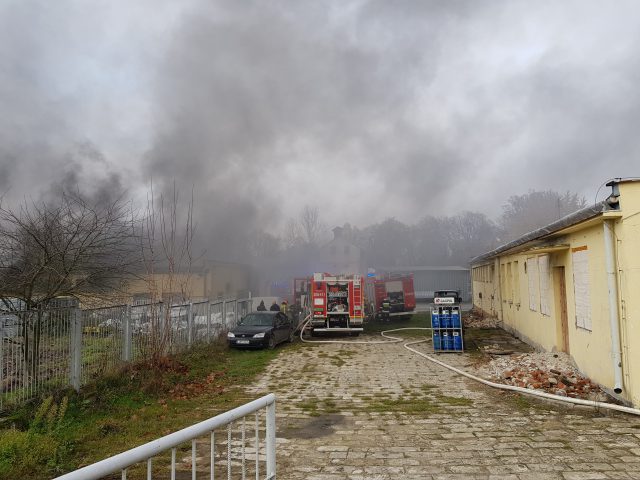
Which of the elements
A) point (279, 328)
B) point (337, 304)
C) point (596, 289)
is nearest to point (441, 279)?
point (337, 304)

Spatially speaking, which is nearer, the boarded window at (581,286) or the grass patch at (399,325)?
the boarded window at (581,286)

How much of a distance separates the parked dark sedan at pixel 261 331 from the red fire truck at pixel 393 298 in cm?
789

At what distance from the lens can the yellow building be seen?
643cm

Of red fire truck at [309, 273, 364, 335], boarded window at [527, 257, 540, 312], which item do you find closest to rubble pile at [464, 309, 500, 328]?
red fire truck at [309, 273, 364, 335]

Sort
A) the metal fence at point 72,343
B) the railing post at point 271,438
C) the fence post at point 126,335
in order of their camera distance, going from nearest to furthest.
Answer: the railing post at point 271,438 → the metal fence at point 72,343 → the fence post at point 126,335

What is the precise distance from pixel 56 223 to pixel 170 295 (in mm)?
3161

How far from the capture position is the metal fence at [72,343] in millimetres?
6836

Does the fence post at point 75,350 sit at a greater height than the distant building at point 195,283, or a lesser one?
lesser

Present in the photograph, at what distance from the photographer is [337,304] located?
18.7 metres

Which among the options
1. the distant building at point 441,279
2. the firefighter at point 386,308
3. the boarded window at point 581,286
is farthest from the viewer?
the distant building at point 441,279

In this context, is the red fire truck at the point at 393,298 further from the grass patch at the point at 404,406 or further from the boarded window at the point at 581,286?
the grass patch at the point at 404,406

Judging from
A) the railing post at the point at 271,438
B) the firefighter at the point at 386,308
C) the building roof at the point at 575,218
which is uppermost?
the building roof at the point at 575,218

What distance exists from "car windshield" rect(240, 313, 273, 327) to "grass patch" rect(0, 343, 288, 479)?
3680 mm

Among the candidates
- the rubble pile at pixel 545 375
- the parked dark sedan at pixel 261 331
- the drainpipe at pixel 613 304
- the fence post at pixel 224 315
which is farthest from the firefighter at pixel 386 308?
the drainpipe at pixel 613 304
